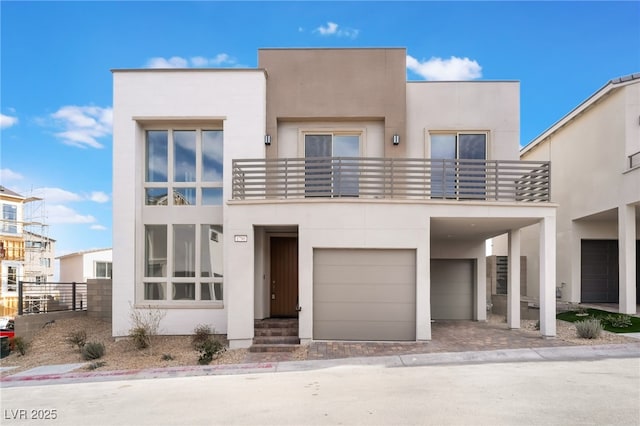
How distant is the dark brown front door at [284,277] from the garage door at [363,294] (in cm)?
214

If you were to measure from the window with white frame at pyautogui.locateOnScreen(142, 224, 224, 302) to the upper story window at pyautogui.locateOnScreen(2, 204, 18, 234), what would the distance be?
2598 cm

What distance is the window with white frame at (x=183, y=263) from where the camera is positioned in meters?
12.3

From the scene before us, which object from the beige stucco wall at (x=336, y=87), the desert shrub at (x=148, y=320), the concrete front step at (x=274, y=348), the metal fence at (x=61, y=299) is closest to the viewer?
the concrete front step at (x=274, y=348)

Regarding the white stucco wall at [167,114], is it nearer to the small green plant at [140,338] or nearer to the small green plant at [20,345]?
the small green plant at [140,338]

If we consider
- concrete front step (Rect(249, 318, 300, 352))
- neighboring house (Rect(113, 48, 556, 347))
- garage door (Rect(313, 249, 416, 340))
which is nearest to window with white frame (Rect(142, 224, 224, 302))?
neighboring house (Rect(113, 48, 556, 347))

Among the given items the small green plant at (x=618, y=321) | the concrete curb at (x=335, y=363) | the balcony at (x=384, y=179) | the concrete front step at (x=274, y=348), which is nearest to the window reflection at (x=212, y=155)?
the balcony at (x=384, y=179)

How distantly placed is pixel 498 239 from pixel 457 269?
10943mm

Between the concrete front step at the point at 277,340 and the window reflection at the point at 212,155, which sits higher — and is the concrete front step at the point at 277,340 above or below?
below

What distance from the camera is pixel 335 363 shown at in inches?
357

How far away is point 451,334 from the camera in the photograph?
38.3 feet

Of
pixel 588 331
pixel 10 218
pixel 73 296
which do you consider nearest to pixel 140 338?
pixel 73 296

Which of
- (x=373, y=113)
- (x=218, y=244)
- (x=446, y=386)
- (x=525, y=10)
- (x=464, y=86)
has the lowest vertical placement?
(x=446, y=386)

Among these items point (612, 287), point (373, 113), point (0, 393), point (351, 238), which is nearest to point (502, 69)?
point (373, 113)

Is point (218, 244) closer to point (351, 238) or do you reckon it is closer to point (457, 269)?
point (351, 238)
